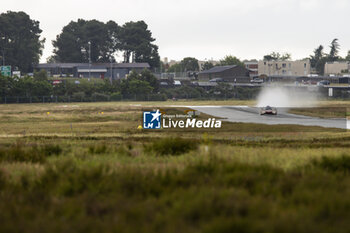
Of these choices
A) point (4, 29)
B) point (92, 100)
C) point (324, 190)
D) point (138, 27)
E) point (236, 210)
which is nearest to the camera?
point (236, 210)

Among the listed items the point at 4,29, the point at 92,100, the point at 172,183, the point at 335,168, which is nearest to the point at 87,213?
the point at 172,183

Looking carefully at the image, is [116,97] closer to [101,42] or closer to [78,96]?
[78,96]

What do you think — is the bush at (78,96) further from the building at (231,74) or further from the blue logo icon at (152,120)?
the blue logo icon at (152,120)

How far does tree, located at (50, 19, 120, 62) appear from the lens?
179225 millimetres

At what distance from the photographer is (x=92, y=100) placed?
11094cm

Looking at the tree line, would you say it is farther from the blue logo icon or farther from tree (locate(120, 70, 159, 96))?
the blue logo icon

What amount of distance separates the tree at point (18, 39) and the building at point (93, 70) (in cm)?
693

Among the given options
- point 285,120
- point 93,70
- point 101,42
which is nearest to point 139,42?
point 101,42

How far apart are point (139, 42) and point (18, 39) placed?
146ft

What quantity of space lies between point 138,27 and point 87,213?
175 metres

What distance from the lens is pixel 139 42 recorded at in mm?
182750

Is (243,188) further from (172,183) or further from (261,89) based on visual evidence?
(261,89)

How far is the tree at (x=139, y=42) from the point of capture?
18100 cm

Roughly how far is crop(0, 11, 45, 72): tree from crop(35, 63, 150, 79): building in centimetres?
693
